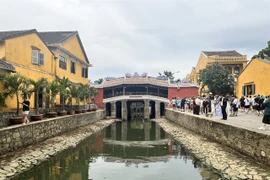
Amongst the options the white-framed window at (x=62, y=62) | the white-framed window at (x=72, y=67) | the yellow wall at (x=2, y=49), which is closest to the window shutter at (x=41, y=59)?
the white-framed window at (x=62, y=62)

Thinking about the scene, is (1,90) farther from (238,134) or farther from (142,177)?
(238,134)

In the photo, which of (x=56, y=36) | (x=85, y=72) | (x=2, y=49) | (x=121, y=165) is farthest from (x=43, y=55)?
(x=121, y=165)

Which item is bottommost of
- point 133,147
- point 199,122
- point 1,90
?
point 133,147

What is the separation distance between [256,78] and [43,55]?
16797 mm

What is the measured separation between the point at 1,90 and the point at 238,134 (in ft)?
37.0

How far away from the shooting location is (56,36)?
2361cm

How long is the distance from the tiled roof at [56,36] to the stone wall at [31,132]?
750 cm

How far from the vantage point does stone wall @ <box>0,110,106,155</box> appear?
9500 mm

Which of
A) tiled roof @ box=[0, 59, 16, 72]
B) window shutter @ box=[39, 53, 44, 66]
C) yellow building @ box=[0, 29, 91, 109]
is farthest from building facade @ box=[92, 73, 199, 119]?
tiled roof @ box=[0, 59, 16, 72]

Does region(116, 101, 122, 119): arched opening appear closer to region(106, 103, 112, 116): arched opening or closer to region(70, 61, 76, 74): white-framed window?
region(106, 103, 112, 116): arched opening

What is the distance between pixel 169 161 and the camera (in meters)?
→ 10.6

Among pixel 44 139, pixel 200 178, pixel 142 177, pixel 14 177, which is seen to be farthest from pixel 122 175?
pixel 44 139

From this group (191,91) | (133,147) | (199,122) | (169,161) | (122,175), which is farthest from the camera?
(191,91)

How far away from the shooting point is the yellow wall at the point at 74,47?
23081 mm
